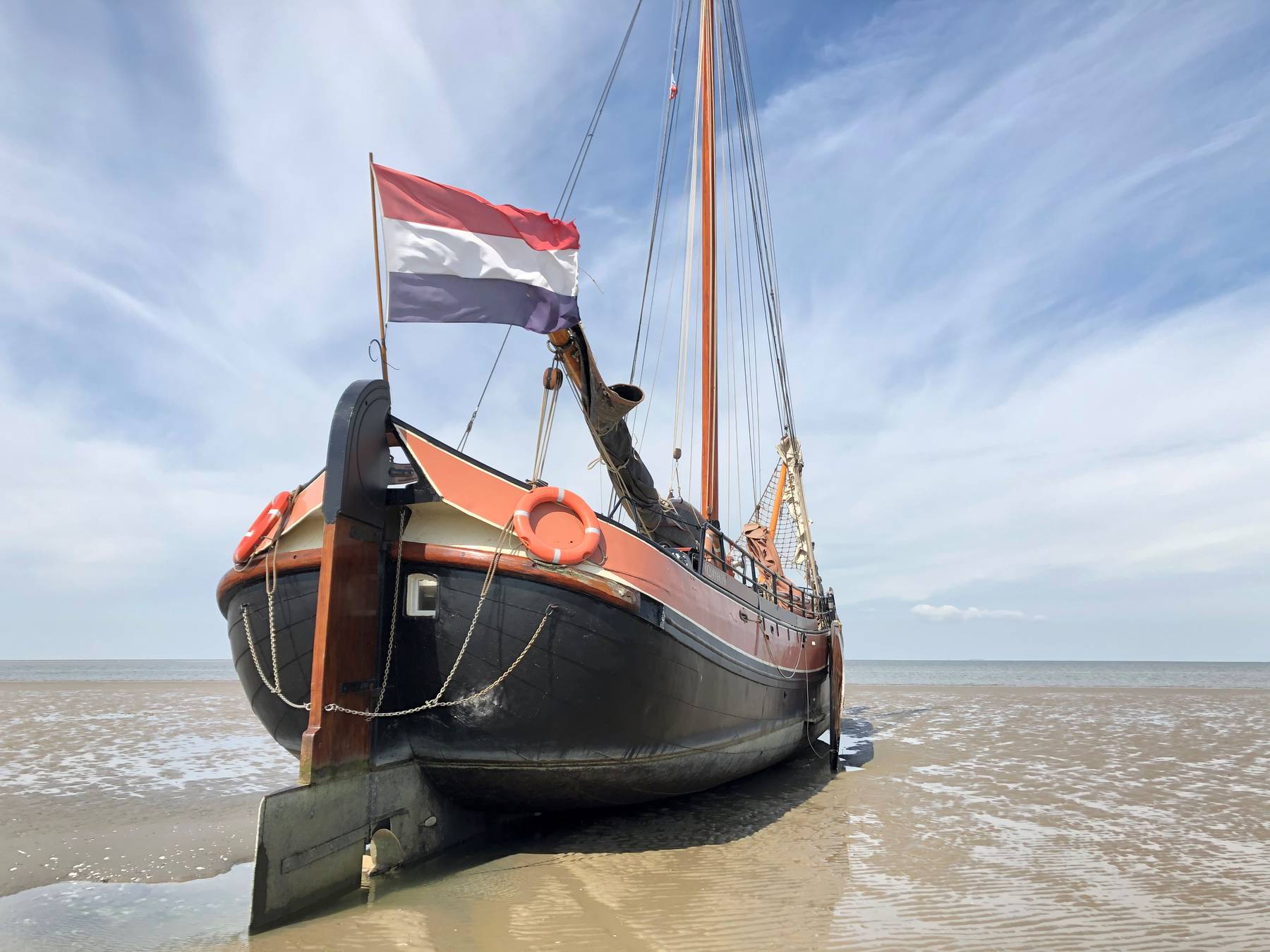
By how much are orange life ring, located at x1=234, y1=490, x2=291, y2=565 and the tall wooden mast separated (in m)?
7.77

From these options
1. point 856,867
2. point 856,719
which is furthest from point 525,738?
point 856,719

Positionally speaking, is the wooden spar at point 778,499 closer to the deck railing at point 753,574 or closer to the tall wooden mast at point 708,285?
the deck railing at point 753,574

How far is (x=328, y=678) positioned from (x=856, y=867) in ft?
15.2

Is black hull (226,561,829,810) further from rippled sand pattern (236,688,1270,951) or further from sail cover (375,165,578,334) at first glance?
sail cover (375,165,578,334)

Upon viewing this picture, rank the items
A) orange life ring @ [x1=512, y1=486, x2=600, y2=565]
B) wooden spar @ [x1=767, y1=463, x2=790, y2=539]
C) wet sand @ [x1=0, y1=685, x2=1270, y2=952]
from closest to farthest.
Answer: wet sand @ [x1=0, y1=685, x2=1270, y2=952] < orange life ring @ [x1=512, y1=486, x2=600, y2=565] < wooden spar @ [x1=767, y1=463, x2=790, y2=539]

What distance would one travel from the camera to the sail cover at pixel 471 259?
6.46 m

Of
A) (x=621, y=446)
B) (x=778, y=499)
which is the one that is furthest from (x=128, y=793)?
(x=778, y=499)

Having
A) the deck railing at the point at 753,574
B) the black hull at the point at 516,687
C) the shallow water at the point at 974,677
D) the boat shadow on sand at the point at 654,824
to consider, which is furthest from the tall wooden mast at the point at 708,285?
the shallow water at the point at 974,677

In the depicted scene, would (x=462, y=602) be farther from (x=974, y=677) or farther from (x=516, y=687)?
(x=974, y=677)

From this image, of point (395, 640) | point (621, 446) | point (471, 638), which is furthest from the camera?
point (621, 446)

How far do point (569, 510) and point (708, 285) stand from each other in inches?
348

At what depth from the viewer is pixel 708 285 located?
14195 mm

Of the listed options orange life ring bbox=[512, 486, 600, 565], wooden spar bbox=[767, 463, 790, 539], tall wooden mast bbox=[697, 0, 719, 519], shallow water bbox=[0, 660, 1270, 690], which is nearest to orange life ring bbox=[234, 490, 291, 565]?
orange life ring bbox=[512, 486, 600, 565]

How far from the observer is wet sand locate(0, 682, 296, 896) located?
6.71 meters
